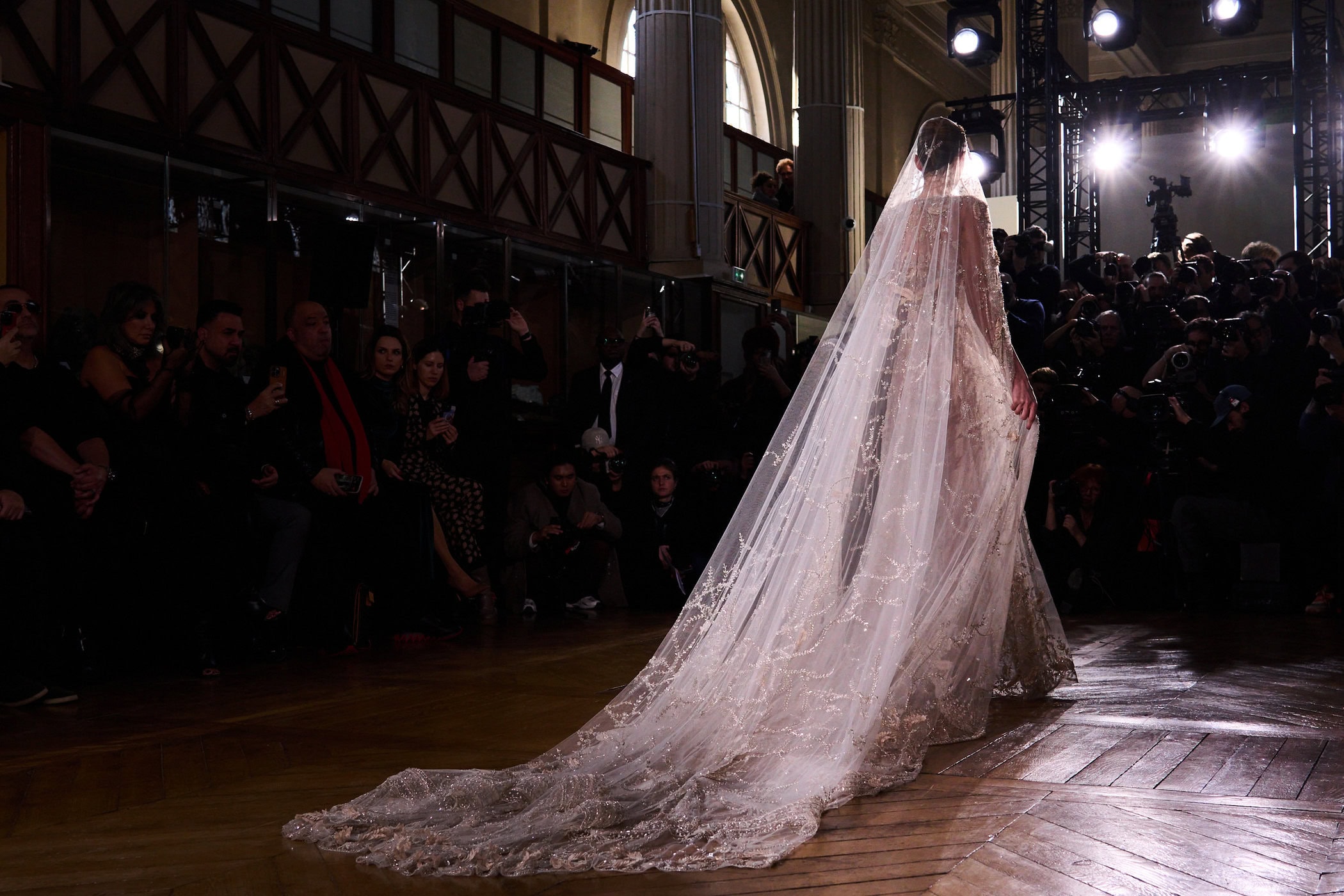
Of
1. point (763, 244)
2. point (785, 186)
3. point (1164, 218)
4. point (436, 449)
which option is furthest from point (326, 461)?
point (1164, 218)

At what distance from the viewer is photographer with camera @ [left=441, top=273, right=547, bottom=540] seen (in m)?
6.38

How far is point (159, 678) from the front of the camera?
4.55m

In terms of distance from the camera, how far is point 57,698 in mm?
3980

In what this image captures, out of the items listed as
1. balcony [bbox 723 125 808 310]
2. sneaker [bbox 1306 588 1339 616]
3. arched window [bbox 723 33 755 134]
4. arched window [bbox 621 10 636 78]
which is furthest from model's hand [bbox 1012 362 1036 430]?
arched window [bbox 723 33 755 134]

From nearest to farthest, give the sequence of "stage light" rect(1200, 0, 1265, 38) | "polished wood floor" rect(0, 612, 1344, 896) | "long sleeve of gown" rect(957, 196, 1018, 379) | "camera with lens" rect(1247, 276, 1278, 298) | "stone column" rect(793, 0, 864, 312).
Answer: "polished wood floor" rect(0, 612, 1344, 896)
"long sleeve of gown" rect(957, 196, 1018, 379)
"camera with lens" rect(1247, 276, 1278, 298)
"stage light" rect(1200, 0, 1265, 38)
"stone column" rect(793, 0, 864, 312)

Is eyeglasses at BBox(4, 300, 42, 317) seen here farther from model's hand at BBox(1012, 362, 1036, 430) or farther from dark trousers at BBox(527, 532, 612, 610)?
model's hand at BBox(1012, 362, 1036, 430)

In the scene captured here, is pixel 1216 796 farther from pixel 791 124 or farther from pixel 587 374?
pixel 791 124

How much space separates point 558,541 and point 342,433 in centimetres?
167

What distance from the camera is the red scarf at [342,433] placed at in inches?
205

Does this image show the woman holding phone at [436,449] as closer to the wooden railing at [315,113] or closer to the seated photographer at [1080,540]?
the wooden railing at [315,113]

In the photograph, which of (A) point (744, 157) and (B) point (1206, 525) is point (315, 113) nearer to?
(B) point (1206, 525)

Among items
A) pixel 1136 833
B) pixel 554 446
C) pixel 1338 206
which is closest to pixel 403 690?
pixel 1136 833

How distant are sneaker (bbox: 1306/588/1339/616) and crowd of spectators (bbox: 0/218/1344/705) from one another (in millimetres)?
13

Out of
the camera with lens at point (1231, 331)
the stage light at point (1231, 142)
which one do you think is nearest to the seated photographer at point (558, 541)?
the camera with lens at point (1231, 331)
